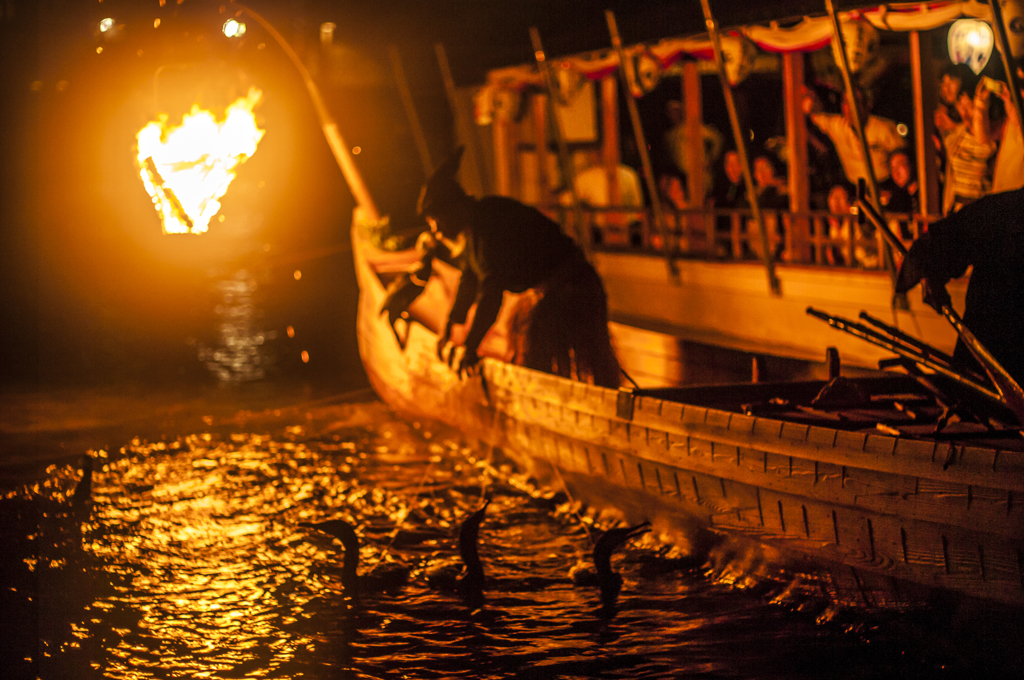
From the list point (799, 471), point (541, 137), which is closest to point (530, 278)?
point (799, 471)

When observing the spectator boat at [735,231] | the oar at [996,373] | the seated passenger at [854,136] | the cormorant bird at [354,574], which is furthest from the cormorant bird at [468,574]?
the seated passenger at [854,136]

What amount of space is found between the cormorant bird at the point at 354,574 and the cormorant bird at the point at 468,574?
24 centimetres

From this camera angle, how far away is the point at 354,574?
6121 mm

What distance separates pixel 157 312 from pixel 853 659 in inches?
584

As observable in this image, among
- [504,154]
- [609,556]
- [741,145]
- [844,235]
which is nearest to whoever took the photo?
[609,556]

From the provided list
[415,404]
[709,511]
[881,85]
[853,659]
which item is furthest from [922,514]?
[881,85]

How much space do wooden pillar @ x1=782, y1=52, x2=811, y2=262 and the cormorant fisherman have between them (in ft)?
13.3

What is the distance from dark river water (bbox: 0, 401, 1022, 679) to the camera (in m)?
5.02

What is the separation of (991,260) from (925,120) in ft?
17.1

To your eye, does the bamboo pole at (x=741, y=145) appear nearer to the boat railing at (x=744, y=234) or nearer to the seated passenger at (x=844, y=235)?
the boat railing at (x=744, y=234)

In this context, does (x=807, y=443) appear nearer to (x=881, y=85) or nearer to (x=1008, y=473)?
(x=1008, y=473)

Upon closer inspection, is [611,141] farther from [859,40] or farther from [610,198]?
[859,40]

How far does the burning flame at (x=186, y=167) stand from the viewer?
24.3 feet

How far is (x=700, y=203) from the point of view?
42.7ft
